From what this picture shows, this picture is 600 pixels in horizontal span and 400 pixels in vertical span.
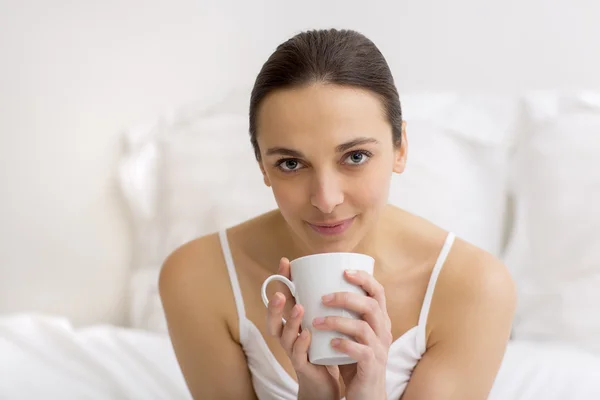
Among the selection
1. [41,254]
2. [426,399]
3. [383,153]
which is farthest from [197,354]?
[41,254]

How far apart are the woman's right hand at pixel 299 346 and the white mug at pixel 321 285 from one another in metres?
0.01

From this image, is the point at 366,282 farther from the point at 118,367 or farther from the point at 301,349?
the point at 118,367

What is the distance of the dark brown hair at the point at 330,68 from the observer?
1047 mm

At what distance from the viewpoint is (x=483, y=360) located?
122 cm

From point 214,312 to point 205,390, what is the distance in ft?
0.45

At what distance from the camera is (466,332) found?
4.03 ft

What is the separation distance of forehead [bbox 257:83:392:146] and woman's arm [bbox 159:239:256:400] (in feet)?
1.22

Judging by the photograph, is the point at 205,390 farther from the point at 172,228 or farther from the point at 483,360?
the point at 172,228

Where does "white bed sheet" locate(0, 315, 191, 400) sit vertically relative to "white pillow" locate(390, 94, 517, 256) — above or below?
below

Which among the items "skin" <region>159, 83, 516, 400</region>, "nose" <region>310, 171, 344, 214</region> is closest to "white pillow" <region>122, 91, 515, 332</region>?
"skin" <region>159, 83, 516, 400</region>

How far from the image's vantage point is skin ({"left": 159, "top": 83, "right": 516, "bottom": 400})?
1.01 metres

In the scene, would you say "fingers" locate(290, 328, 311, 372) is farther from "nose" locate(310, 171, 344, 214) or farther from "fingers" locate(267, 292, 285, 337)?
"nose" locate(310, 171, 344, 214)

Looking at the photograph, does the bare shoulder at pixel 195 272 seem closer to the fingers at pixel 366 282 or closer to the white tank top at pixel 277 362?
the white tank top at pixel 277 362

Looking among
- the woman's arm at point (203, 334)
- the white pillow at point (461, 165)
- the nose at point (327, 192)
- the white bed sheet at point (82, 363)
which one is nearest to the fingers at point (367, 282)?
the nose at point (327, 192)
